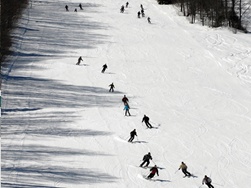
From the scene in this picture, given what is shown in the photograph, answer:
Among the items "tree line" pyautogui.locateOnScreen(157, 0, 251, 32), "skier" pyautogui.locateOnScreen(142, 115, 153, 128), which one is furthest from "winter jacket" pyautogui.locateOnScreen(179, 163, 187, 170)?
"tree line" pyautogui.locateOnScreen(157, 0, 251, 32)

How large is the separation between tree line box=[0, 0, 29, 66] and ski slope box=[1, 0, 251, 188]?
3.67ft

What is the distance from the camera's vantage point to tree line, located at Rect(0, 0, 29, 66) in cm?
3909

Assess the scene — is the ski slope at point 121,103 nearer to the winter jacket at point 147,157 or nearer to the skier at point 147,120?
the skier at point 147,120

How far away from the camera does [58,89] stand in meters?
33.3

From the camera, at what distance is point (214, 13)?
57875 millimetres

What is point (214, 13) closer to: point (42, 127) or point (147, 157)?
point (42, 127)

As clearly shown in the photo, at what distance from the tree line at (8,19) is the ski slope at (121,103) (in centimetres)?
112

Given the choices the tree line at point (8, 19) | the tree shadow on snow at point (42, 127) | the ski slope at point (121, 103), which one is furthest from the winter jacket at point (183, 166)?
the tree line at point (8, 19)

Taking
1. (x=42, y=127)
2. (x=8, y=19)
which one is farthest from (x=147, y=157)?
(x=8, y=19)

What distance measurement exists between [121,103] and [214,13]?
30993mm

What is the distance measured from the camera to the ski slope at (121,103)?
21.4 m

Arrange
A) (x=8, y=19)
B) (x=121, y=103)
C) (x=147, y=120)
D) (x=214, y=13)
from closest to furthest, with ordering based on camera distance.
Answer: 1. (x=147, y=120)
2. (x=121, y=103)
3. (x=8, y=19)
4. (x=214, y=13)

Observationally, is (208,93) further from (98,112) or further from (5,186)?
(5,186)

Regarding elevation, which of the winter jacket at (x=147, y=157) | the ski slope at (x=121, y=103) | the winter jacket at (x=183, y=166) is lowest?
the ski slope at (x=121, y=103)
